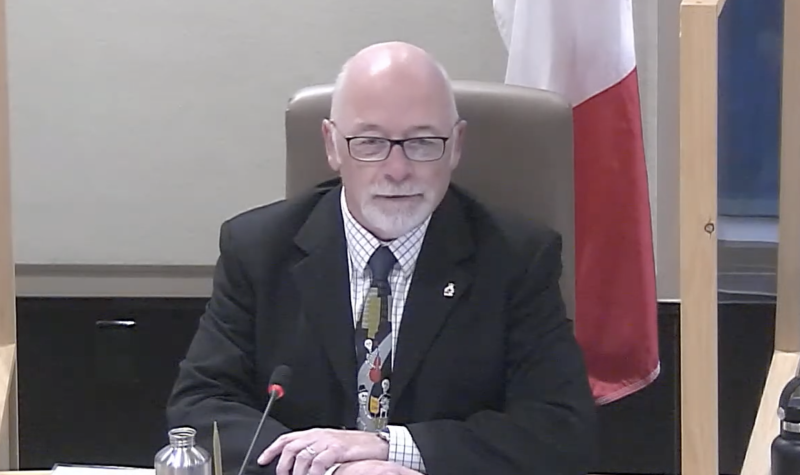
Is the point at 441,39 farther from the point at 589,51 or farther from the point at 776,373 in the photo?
the point at 776,373

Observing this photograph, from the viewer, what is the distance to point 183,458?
1261 millimetres

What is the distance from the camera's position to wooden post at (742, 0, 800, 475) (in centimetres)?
192

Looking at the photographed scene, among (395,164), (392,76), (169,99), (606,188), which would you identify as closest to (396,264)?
(395,164)

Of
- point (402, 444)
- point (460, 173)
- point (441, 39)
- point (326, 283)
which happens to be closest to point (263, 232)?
point (326, 283)

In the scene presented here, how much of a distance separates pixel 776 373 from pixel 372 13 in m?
1.40

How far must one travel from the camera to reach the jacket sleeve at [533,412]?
5.38 feet

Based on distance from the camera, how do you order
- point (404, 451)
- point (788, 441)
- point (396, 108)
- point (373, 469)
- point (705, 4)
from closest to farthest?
point (705, 4) → point (788, 441) → point (373, 469) → point (404, 451) → point (396, 108)

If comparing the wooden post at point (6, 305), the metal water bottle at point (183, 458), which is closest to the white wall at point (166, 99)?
the wooden post at point (6, 305)

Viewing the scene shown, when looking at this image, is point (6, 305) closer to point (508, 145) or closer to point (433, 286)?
point (433, 286)

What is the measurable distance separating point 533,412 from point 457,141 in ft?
1.33

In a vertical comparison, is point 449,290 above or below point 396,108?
below

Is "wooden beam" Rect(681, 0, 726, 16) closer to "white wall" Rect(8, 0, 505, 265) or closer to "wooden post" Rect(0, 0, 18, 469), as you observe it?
→ "wooden post" Rect(0, 0, 18, 469)

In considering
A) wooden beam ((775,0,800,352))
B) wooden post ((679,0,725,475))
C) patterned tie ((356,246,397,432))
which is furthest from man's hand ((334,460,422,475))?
wooden beam ((775,0,800,352))

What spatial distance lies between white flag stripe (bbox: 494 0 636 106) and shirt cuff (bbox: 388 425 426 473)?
34.5 inches
